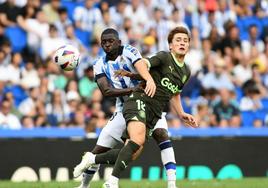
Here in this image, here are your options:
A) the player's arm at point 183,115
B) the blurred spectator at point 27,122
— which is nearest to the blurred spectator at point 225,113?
the blurred spectator at point 27,122

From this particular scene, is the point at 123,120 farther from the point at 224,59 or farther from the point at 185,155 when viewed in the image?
the point at 224,59

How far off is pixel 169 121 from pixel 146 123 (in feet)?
25.9

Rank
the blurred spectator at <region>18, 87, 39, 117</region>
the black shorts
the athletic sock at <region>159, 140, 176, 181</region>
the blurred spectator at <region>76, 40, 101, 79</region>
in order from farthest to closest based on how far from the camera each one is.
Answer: the blurred spectator at <region>76, 40, 101, 79</region>, the blurred spectator at <region>18, 87, 39, 117</region>, the athletic sock at <region>159, 140, 176, 181</region>, the black shorts

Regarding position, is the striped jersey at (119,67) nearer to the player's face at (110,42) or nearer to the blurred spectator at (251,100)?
the player's face at (110,42)

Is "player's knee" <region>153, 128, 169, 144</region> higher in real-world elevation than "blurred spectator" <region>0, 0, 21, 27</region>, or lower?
lower

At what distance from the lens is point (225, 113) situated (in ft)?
66.2

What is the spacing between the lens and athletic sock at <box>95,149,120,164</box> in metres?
11.8

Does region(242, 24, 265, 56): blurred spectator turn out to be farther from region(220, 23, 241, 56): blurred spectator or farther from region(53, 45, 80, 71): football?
region(53, 45, 80, 71): football

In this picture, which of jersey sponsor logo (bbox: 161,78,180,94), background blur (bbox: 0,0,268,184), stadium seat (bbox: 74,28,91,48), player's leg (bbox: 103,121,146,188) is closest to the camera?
player's leg (bbox: 103,121,146,188)

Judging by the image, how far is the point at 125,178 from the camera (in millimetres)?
17297

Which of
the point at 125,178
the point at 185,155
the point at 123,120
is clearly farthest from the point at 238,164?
the point at 123,120

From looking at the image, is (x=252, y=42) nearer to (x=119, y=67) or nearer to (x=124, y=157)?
(x=119, y=67)

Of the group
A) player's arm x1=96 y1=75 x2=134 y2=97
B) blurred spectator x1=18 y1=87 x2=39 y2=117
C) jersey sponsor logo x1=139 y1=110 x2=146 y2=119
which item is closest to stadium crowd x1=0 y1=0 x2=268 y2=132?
blurred spectator x1=18 y1=87 x2=39 y2=117

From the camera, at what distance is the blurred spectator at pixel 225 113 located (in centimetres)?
2003
